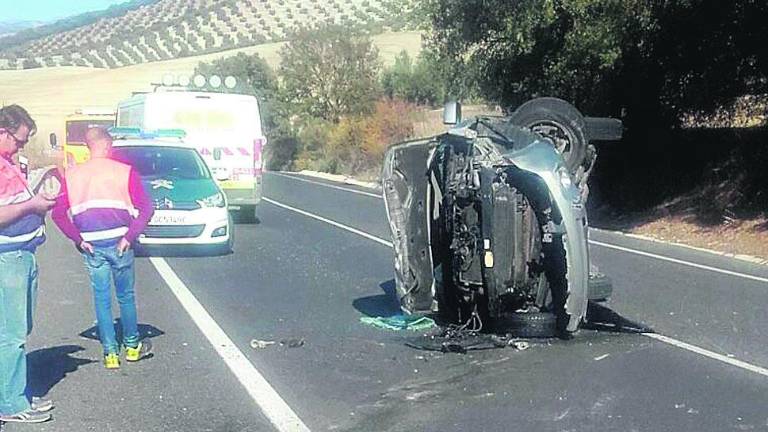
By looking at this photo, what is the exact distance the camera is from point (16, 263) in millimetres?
6523

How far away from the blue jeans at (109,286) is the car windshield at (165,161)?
8.23 m

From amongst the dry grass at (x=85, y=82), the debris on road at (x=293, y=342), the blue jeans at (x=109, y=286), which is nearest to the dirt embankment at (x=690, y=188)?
the debris on road at (x=293, y=342)

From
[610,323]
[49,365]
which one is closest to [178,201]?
[49,365]

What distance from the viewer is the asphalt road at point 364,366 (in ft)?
22.3

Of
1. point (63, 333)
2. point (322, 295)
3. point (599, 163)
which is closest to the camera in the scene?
point (63, 333)

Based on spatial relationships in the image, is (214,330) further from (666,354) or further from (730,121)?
(730,121)

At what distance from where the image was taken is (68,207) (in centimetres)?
801

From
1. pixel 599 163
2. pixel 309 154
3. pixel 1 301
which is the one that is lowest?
pixel 309 154

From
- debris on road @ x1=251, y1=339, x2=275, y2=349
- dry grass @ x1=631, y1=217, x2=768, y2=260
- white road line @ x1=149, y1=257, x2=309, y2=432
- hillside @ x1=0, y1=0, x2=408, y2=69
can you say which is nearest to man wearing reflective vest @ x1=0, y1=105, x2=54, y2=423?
white road line @ x1=149, y1=257, x2=309, y2=432

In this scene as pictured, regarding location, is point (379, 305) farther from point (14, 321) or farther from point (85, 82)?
point (85, 82)

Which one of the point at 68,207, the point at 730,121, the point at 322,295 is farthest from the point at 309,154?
the point at 68,207

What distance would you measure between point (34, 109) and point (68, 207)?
78743mm

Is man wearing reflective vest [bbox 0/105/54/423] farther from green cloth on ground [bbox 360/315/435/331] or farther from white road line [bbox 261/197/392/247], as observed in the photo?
white road line [bbox 261/197/392/247]

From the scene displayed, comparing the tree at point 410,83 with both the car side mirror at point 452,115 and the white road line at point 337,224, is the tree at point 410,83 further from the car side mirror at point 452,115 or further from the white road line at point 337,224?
the car side mirror at point 452,115
